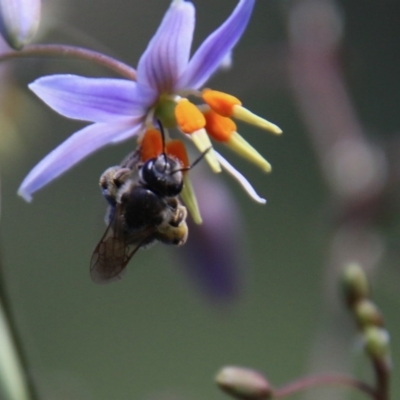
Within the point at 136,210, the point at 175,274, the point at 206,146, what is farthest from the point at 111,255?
the point at 175,274

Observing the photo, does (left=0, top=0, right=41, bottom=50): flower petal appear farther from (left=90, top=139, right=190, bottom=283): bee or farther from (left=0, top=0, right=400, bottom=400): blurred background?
(left=0, top=0, right=400, bottom=400): blurred background

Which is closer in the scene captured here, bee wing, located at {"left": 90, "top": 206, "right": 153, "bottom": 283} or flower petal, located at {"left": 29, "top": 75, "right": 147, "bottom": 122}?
flower petal, located at {"left": 29, "top": 75, "right": 147, "bottom": 122}

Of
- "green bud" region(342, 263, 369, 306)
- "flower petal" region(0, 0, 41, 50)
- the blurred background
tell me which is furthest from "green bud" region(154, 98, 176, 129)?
the blurred background

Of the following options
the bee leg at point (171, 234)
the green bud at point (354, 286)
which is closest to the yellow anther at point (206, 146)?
the bee leg at point (171, 234)

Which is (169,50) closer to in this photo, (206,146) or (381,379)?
(206,146)

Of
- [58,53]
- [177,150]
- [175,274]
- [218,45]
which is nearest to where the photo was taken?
[58,53]

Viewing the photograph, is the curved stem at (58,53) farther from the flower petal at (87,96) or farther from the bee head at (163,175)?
the bee head at (163,175)
